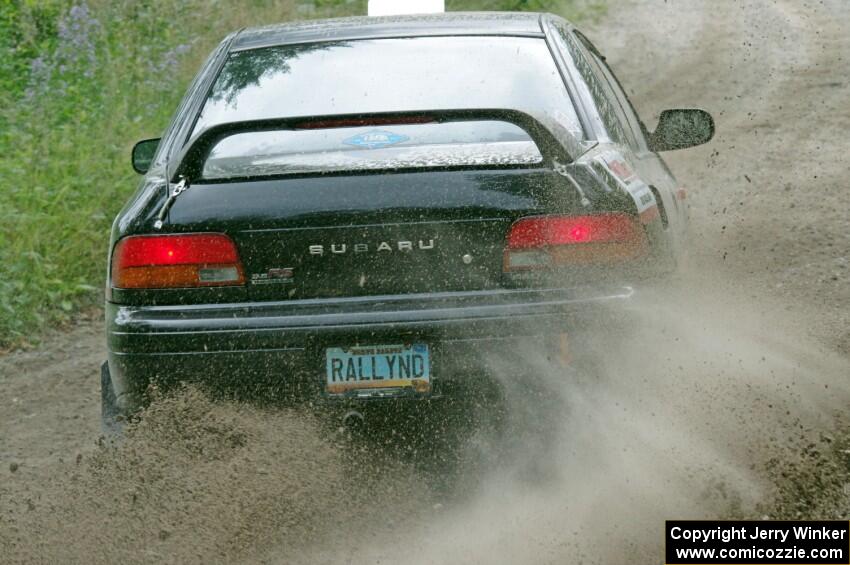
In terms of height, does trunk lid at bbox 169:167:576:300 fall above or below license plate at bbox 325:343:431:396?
above

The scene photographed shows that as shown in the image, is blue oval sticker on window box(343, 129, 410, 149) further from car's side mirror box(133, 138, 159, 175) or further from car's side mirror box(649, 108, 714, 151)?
car's side mirror box(649, 108, 714, 151)

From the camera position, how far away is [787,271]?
7441mm

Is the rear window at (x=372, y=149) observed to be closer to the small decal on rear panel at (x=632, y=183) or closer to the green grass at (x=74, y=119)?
the small decal on rear panel at (x=632, y=183)

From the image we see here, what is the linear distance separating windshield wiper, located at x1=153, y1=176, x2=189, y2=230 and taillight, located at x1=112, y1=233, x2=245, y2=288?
0.14ft

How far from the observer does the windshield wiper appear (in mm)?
3879

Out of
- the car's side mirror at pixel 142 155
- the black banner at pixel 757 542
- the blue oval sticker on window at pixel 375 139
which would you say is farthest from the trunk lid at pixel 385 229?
the car's side mirror at pixel 142 155

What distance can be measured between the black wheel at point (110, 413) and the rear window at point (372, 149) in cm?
82

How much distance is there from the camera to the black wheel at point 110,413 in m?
3.99

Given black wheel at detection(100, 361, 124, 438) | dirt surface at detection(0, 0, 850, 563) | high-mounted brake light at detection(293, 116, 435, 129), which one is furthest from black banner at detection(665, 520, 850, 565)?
black wheel at detection(100, 361, 124, 438)

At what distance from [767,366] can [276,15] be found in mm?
11442

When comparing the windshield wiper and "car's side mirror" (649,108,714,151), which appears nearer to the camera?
the windshield wiper

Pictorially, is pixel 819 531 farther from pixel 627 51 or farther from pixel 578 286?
pixel 627 51

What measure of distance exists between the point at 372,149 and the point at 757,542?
165cm

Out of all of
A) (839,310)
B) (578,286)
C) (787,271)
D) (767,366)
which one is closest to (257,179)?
(578,286)
